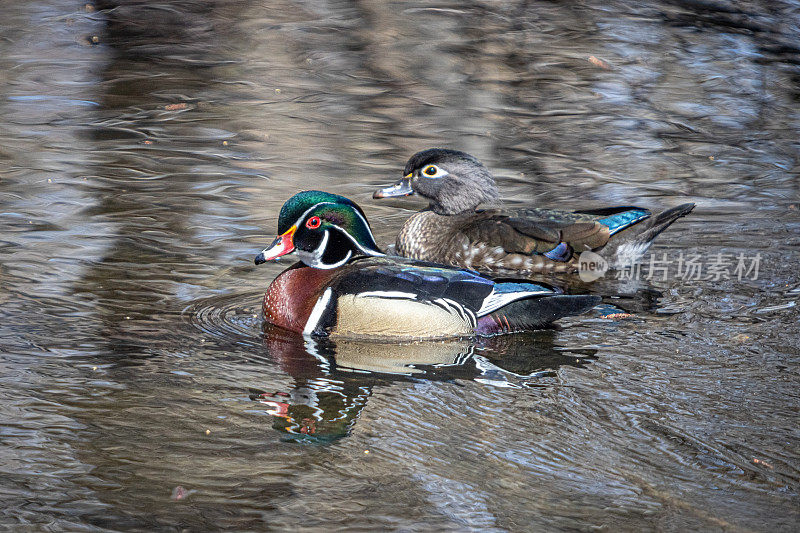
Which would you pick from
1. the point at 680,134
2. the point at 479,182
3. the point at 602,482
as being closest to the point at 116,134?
the point at 479,182

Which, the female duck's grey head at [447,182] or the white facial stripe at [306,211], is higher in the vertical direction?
the white facial stripe at [306,211]

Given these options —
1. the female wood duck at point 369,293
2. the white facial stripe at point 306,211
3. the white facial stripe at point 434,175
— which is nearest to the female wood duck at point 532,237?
the white facial stripe at point 434,175

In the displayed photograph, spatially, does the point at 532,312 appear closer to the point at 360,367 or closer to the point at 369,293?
the point at 369,293

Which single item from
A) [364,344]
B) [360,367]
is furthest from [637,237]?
[360,367]

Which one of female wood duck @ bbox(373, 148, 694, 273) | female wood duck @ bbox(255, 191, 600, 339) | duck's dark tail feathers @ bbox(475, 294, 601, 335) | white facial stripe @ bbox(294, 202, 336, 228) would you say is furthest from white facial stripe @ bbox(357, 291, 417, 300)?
female wood duck @ bbox(373, 148, 694, 273)

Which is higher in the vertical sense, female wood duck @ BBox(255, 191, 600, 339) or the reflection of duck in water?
female wood duck @ BBox(255, 191, 600, 339)

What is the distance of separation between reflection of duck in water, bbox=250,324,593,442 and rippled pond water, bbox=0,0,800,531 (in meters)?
0.02

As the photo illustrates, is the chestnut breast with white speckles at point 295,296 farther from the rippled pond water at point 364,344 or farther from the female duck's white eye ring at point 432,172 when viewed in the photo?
the female duck's white eye ring at point 432,172

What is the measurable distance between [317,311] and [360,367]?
0.60m

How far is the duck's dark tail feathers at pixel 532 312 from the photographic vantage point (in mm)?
6289

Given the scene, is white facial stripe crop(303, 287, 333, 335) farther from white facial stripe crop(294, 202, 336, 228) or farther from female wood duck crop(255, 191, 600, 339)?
white facial stripe crop(294, 202, 336, 228)

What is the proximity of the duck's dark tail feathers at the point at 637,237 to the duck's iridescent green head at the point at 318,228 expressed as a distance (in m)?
2.04

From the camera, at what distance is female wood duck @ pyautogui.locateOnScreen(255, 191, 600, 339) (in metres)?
6.15

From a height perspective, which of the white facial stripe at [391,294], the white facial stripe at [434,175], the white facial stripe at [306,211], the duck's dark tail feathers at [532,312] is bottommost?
the duck's dark tail feathers at [532,312]
